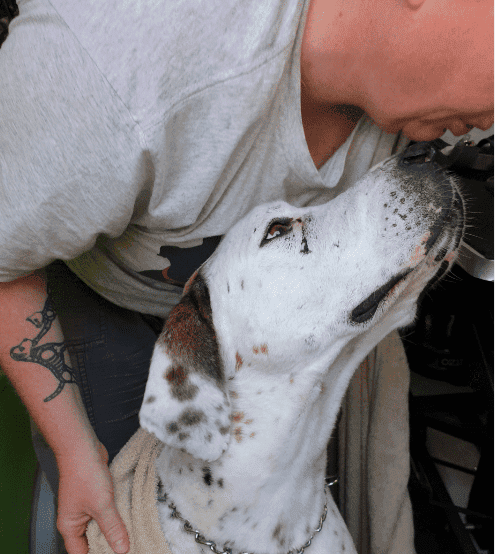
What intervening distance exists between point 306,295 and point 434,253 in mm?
316

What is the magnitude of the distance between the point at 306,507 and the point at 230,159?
0.96 meters

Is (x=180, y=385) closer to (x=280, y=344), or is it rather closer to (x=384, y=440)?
(x=280, y=344)

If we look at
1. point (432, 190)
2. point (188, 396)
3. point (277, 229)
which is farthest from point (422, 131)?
point (188, 396)

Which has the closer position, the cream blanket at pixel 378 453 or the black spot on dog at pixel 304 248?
the black spot on dog at pixel 304 248

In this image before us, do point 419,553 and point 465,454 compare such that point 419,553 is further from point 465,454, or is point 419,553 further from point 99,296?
point 99,296

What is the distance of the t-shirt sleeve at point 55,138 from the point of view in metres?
0.93

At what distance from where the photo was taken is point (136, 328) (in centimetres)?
174

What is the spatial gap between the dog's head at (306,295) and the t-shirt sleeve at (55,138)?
371mm

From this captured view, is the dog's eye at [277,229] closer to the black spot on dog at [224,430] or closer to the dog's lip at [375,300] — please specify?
the dog's lip at [375,300]

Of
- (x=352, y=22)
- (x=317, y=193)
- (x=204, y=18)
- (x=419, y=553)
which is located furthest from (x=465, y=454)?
(x=204, y=18)

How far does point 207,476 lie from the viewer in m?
1.19

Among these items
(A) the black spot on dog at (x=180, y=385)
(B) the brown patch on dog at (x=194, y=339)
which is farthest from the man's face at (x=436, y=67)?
(A) the black spot on dog at (x=180, y=385)

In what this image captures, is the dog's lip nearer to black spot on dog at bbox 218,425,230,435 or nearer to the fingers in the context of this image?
black spot on dog at bbox 218,425,230,435

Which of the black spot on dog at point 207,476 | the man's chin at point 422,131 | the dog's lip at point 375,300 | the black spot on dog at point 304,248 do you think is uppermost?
the man's chin at point 422,131
